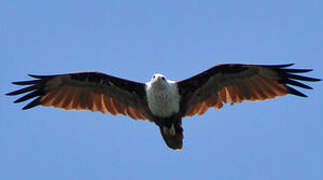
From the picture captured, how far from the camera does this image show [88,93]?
13516mm

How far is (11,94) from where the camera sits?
1292 cm

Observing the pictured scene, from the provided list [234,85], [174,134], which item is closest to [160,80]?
[174,134]

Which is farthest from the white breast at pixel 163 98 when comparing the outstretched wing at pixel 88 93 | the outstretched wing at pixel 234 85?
the outstretched wing at pixel 88 93

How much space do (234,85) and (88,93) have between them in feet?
12.1

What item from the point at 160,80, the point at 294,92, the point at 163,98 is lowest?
the point at 163,98

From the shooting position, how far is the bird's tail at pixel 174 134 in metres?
12.8

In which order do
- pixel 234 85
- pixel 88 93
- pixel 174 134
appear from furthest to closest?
pixel 88 93
pixel 234 85
pixel 174 134

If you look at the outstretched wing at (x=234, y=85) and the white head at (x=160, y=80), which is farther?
the outstretched wing at (x=234, y=85)

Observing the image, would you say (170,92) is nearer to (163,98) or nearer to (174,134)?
(163,98)

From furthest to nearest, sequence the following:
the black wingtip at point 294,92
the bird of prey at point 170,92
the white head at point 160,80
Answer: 1. the black wingtip at point 294,92
2. the bird of prey at point 170,92
3. the white head at point 160,80

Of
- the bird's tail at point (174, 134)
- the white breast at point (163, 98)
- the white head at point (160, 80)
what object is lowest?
the bird's tail at point (174, 134)

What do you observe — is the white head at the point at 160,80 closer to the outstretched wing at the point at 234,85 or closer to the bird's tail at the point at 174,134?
Result: the outstretched wing at the point at 234,85

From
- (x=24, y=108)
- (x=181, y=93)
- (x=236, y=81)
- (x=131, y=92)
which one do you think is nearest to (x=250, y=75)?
(x=236, y=81)

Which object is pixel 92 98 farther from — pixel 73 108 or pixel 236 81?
pixel 236 81
